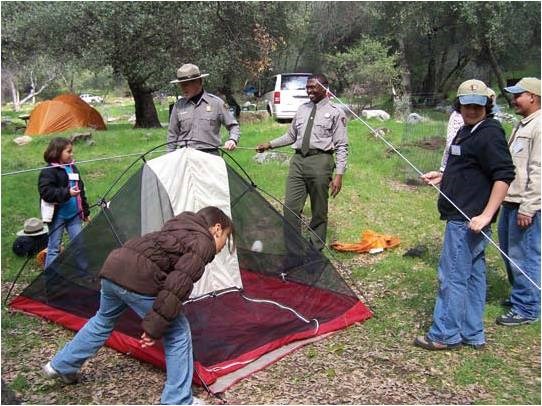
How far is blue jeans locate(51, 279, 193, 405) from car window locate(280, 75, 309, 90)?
1298 cm

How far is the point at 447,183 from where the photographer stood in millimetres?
3736

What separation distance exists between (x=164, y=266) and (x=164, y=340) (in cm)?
45

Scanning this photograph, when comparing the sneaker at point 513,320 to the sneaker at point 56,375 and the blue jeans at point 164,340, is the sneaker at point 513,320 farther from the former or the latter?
the sneaker at point 56,375

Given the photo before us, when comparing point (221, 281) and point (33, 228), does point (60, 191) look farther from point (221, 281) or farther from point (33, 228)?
point (221, 281)

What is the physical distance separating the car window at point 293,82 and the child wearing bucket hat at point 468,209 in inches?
472

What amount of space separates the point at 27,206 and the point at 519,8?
14.5 metres

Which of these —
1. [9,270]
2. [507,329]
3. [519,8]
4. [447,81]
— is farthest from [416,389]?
[447,81]

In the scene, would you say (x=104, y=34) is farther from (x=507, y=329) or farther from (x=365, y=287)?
(x=507, y=329)

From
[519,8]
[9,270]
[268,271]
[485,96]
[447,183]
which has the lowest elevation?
[9,270]

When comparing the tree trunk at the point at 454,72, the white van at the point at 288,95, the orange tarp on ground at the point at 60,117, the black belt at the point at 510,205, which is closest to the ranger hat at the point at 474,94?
the black belt at the point at 510,205

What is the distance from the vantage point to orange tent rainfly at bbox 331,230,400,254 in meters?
6.11

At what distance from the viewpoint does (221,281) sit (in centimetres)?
482

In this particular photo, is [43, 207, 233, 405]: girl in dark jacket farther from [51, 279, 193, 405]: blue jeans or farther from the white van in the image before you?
the white van

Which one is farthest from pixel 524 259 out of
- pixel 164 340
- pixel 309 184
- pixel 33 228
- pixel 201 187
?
pixel 33 228
